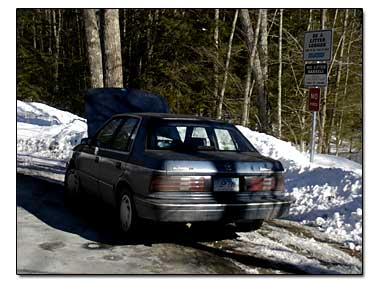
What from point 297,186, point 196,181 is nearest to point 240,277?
point 196,181

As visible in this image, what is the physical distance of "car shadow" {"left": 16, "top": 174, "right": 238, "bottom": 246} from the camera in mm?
4941

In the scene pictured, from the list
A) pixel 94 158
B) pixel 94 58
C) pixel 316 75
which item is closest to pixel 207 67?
pixel 94 58

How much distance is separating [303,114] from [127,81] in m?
5.06

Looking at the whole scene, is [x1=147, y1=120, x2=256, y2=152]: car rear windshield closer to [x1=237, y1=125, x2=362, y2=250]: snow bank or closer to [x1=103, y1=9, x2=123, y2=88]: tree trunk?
[x1=237, y1=125, x2=362, y2=250]: snow bank

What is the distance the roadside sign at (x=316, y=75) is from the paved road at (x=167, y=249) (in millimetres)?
2429

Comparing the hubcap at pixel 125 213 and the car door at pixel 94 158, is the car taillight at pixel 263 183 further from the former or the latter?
the car door at pixel 94 158

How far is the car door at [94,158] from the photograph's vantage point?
18.5 feet

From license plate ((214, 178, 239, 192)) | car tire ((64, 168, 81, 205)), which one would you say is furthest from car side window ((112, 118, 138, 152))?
car tire ((64, 168, 81, 205))

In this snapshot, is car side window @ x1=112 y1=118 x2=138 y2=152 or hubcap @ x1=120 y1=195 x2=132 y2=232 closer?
hubcap @ x1=120 y1=195 x2=132 y2=232

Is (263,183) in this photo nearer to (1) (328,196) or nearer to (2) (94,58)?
(1) (328,196)

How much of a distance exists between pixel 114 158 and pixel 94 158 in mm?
643

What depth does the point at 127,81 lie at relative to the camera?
39.7ft

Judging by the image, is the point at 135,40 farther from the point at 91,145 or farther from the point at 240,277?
the point at 240,277
